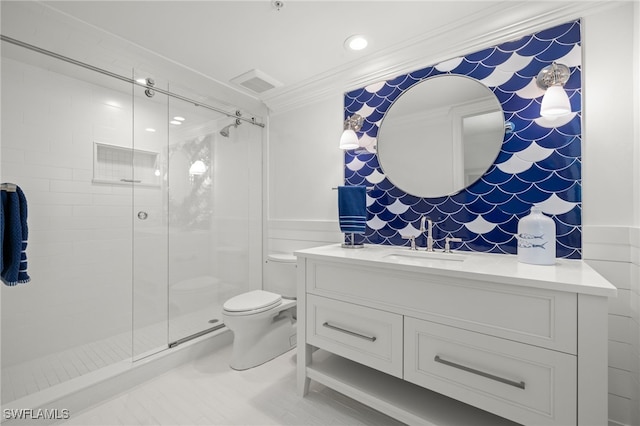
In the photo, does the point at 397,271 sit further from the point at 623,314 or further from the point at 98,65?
the point at 98,65

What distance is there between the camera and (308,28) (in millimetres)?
1710

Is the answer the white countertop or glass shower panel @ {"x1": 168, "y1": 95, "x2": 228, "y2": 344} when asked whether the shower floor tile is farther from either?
the white countertop

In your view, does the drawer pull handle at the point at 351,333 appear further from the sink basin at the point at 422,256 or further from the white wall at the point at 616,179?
the white wall at the point at 616,179

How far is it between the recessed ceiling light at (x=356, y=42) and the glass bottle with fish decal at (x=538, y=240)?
143 cm

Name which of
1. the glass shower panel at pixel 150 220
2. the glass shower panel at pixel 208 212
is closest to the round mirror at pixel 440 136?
the glass shower panel at pixel 208 212

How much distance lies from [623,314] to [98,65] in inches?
134

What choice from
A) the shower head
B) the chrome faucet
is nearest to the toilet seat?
the chrome faucet

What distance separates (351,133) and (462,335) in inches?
57.7

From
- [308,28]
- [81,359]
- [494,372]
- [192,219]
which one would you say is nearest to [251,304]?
[192,219]

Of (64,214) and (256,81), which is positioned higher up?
→ (256,81)

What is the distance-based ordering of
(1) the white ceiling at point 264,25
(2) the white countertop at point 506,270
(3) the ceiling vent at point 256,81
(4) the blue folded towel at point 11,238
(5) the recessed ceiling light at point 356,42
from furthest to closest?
(3) the ceiling vent at point 256,81
(5) the recessed ceiling light at point 356,42
(1) the white ceiling at point 264,25
(4) the blue folded towel at point 11,238
(2) the white countertop at point 506,270

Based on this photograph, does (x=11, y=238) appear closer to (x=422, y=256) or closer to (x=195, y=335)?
(x=195, y=335)

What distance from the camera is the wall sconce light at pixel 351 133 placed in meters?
2.05

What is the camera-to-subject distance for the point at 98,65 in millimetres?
Result: 1943
